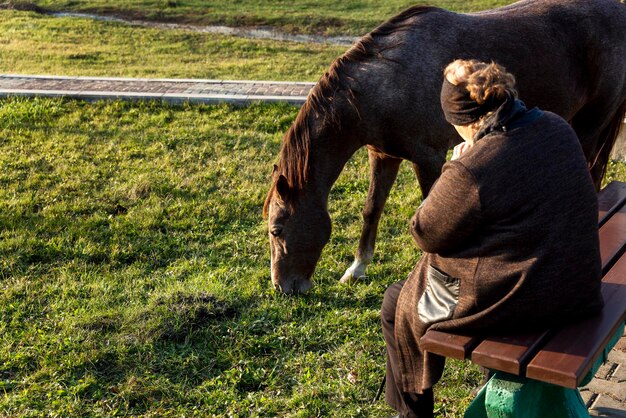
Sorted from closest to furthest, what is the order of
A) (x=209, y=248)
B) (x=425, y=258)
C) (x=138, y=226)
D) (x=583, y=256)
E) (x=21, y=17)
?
(x=583, y=256) → (x=425, y=258) → (x=209, y=248) → (x=138, y=226) → (x=21, y=17)

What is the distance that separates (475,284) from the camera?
2.95m

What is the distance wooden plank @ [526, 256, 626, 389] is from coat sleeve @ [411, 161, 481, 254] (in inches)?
21.4

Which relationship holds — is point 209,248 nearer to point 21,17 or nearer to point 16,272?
point 16,272

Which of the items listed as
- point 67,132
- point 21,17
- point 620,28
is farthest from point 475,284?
point 21,17

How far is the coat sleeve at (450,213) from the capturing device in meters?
2.80

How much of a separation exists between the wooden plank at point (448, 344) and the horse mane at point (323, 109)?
6.37 feet

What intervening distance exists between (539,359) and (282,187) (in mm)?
2321

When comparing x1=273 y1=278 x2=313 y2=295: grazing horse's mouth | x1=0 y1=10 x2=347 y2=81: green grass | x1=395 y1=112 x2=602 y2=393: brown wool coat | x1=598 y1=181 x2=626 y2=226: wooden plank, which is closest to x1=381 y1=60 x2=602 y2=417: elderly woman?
x1=395 y1=112 x2=602 y2=393: brown wool coat

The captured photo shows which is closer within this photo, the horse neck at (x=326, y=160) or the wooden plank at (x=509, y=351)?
the wooden plank at (x=509, y=351)

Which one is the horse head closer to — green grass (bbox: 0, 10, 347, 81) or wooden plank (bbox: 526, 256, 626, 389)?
A: wooden plank (bbox: 526, 256, 626, 389)

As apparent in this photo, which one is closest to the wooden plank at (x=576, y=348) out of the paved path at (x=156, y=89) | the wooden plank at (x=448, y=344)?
the wooden plank at (x=448, y=344)

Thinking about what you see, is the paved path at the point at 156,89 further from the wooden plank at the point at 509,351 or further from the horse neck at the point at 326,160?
the wooden plank at the point at 509,351

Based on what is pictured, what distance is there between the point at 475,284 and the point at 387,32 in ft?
8.02

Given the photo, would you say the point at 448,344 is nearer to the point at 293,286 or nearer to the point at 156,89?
the point at 293,286
